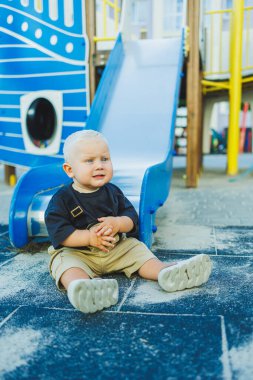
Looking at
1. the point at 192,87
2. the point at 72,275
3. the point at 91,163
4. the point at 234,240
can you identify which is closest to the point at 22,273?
the point at 72,275

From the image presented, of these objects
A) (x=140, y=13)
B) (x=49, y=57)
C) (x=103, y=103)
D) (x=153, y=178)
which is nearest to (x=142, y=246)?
(x=153, y=178)

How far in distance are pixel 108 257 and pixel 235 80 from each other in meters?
4.63

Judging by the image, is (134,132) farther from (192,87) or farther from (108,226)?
(108,226)

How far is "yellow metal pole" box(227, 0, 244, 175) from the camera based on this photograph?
5.47m

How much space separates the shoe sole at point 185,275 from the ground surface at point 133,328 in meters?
0.03

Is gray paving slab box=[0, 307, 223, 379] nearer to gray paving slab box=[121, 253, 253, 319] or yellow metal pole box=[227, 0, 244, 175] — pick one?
gray paving slab box=[121, 253, 253, 319]

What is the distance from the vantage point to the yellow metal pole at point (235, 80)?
547cm

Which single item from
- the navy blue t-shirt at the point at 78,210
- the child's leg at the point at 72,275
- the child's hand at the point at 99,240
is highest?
the navy blue t-shirt at the point at 78,210

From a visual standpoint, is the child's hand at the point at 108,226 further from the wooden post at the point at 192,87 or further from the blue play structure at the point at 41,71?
the wooden post at the point at 192,87

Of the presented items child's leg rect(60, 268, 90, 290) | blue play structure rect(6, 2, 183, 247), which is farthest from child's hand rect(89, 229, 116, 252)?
blue play structure rect(6, 2, 183, 247)

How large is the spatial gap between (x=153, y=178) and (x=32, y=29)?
7.95 ft

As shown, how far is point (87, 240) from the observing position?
59.9 inches

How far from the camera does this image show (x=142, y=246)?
1.70 m

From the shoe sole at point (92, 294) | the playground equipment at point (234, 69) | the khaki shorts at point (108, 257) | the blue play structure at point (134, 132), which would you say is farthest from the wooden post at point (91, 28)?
the shoe sole at point (92, 294)
